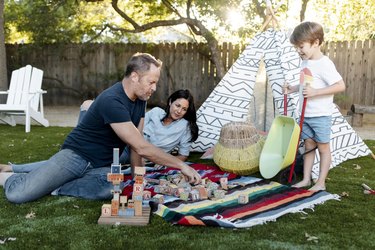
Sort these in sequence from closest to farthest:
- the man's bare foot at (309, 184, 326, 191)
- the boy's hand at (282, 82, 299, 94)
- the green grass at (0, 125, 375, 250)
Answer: the green grass at (0, 125, 375, 250) < the man's bare foot at (309, 184, 326, 191) < the boy's hand at (282, 82, 299, 94)

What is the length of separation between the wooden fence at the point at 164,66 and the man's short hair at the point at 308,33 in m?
7.23

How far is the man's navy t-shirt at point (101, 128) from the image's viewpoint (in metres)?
3.38

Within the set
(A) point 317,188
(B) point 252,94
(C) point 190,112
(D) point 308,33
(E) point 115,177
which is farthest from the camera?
(B) point 252,94

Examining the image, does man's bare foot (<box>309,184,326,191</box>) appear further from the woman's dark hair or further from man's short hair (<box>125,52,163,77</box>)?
man's short hair (<box>125,52,163,77</box>)

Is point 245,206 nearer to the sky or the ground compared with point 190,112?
nearer to the ground

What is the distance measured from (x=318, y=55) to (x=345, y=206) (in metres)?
1.28

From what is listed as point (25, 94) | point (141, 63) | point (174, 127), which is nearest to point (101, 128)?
point (141, 63)

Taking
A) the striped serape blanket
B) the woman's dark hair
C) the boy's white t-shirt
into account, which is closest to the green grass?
the striped serape blanket

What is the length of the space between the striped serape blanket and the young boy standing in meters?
0.29

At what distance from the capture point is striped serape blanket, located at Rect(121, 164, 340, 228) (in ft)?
9.90

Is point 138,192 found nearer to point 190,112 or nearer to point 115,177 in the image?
point 115,177

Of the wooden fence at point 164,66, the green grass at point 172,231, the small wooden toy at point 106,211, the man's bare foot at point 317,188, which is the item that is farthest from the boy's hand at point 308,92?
the wooden fence at point 164,66

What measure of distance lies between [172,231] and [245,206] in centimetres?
70

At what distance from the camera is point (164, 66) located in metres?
12.0
